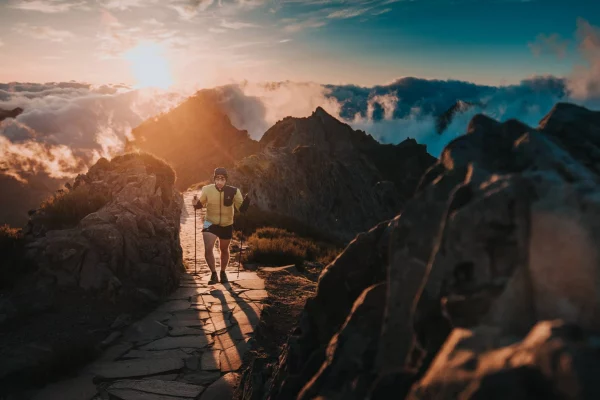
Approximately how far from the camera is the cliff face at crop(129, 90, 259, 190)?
11700cm

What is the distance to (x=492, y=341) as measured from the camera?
5.76ft

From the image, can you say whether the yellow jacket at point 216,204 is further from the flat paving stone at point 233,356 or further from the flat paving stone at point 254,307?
the flat paving stone at point 233,356

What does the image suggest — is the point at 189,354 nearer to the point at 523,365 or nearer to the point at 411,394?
the point at 411,394

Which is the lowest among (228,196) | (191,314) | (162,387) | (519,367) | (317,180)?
(317,180)

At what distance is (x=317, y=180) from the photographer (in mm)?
41125

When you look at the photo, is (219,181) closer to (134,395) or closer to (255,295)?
(255,295)

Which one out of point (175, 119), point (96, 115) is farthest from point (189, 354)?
point (96, 115)

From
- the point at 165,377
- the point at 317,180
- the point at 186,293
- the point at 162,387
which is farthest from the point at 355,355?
the point at 317,180

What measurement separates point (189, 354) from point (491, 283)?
4622mm

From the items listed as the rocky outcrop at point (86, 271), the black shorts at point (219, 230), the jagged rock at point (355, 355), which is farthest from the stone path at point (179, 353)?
the jagged rock at point (355, 355)

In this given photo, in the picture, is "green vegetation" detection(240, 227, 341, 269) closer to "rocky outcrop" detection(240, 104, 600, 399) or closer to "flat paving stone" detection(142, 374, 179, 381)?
"flat paving stone" detection(142, 374, 179, 381)

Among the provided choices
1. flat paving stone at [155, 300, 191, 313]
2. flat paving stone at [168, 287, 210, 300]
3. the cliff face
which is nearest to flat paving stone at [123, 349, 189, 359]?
flat paving stone at [155, 300, 191, 313]

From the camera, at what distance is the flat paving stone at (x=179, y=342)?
5.74 m

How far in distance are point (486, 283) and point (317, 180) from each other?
39.3 metres
